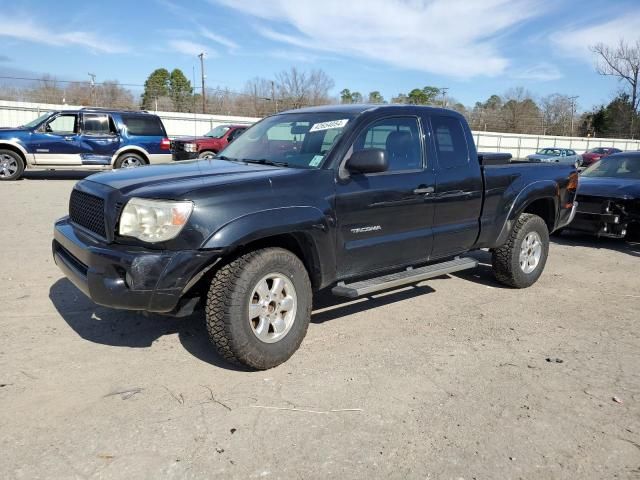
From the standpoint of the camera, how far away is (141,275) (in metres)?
3.32

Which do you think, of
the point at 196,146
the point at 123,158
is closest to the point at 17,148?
the point at 123,158

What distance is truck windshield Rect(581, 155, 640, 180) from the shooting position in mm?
9141

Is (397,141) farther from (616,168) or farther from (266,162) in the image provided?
(616,168)

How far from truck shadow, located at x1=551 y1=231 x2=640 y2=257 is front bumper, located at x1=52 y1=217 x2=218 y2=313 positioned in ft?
23.8

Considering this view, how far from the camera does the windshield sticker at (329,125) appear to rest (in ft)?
14.5

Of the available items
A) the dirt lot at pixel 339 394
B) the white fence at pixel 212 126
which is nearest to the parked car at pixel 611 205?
the dirt lot at pixel 339 394

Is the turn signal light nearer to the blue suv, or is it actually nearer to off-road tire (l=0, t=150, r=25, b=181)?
the blue suv

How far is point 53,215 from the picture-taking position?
927cm

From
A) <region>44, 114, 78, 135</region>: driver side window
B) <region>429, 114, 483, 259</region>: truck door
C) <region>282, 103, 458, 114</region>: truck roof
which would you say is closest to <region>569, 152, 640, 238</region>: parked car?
<region>429, 114, 483, 259</region>: truck door

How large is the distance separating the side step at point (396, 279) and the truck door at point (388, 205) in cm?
10

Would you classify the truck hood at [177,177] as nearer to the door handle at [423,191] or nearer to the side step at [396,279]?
the side step at [396,279]

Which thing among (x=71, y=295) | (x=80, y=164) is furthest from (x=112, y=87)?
(x=71, y=295)

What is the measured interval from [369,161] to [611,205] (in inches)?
232

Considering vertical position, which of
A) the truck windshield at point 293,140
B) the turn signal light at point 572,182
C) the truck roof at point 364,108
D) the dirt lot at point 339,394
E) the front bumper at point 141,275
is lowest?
the dirt lot at point 339,394
